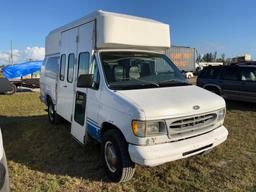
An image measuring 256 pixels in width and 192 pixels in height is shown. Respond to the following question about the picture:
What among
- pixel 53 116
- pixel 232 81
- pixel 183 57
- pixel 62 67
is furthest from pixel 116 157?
pixel 183 57

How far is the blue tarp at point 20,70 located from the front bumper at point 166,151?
20170 mm

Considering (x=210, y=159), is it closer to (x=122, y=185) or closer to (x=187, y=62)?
(x=122, y=185)

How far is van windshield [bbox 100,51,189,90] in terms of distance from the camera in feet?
14.6

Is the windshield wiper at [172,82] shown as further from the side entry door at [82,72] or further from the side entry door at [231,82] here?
the side entry door at [231,82]

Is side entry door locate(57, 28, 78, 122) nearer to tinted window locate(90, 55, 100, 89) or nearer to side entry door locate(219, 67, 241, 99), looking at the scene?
tinted window locate(90, 55, 100, 89)

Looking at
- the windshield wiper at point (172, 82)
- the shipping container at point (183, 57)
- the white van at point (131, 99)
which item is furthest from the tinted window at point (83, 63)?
the shipping container at point (183, 57)

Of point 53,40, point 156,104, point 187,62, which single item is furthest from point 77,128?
point 187,62

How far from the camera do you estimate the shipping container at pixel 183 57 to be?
30.8 metres

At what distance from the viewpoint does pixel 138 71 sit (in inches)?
191

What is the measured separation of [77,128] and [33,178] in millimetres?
1417

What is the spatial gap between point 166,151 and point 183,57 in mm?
29228

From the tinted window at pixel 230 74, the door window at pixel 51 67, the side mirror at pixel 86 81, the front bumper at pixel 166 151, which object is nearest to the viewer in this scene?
the front bumper at pixel 166 151

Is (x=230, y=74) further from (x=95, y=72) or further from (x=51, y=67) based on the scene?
(x=95, y=72)

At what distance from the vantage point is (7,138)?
682 centimetres
